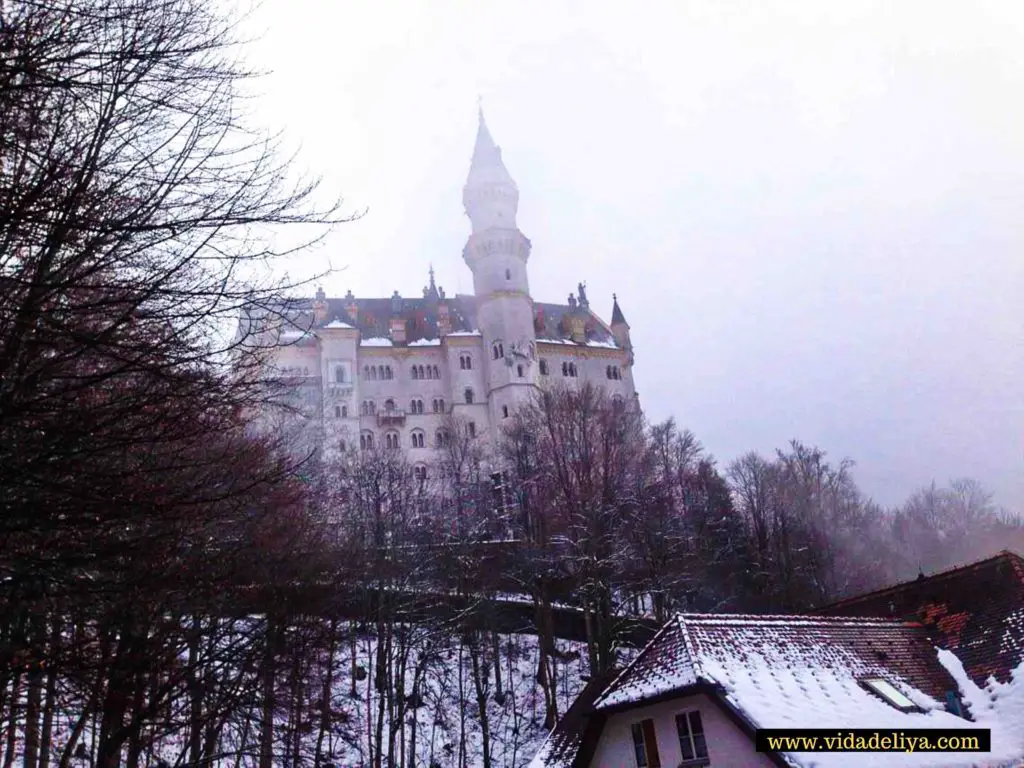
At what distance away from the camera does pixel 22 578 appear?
6707 millimetres

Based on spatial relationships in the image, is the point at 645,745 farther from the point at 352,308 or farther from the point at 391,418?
the point at 352,308

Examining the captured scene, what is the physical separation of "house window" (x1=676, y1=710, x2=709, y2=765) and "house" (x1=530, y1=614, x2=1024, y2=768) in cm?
2

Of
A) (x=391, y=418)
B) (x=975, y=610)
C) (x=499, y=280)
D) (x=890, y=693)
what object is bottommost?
(x=890, y=693)

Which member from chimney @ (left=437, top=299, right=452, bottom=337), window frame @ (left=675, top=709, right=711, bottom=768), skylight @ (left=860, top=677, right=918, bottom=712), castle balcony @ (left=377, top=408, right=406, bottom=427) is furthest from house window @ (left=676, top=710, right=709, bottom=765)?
chimney @ (left=437, top=299, right=452, bottom=337)

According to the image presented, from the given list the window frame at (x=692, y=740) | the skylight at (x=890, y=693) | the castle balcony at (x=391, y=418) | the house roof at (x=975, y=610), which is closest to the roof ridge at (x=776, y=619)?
the house roof at (x=975, y=610)

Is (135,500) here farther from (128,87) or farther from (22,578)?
(128,87)

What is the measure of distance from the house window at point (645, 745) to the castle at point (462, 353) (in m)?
55.7

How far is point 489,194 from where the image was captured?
93750mm

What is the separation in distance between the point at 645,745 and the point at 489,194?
79.3 metres

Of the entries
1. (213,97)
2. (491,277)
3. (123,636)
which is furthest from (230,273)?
(491,277)

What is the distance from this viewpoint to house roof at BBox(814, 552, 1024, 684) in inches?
809

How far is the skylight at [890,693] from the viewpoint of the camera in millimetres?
19281

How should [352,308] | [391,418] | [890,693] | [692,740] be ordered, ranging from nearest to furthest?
[692,740] < [890,693] < [391,418] < [352,308]

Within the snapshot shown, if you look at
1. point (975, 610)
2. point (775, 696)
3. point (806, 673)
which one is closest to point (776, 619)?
point (806, 673)
